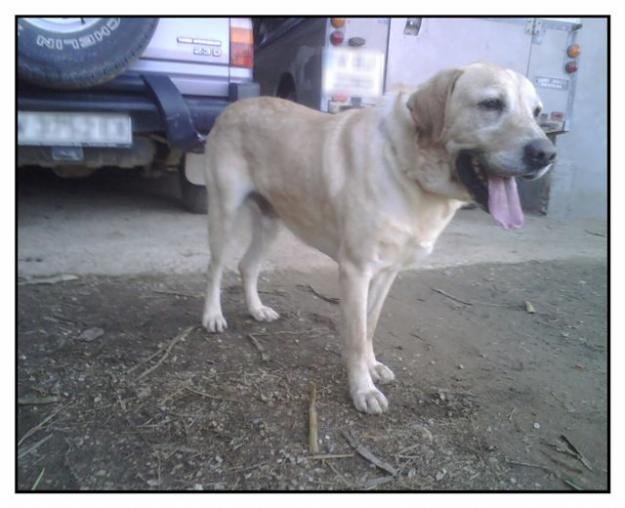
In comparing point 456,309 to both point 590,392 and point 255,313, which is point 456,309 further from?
point 255,313

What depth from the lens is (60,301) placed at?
9.82 ft

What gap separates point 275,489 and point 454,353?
1.39m

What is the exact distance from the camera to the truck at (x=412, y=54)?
15.8 ft

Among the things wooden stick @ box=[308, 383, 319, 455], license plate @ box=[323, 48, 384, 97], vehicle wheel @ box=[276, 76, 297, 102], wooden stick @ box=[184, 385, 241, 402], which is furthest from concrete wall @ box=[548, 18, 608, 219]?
wooden stick @ box=[184, 385, 241, 402]

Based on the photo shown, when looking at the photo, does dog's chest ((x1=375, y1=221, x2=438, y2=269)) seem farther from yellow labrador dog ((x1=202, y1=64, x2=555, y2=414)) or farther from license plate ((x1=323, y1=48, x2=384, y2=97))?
license plate ((x1=323, y1=48, x2=384, y2=97))

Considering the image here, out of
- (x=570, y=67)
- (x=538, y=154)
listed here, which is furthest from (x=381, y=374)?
(x=570, y=67)

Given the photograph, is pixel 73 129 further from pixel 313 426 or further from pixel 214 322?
pixel 313 426

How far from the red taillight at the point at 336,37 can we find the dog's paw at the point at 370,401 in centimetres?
376

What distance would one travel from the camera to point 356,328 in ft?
7.24

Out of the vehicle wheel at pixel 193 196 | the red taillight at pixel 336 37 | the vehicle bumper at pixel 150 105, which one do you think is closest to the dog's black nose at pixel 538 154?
the vehicle bumper at pixel 150 105

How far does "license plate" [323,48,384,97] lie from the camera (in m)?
4.75

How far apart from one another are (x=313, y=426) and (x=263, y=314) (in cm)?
113

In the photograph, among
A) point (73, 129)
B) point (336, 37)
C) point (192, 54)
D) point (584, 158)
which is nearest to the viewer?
point (73, 129)

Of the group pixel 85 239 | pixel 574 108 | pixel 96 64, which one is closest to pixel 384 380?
pixel 96 64
